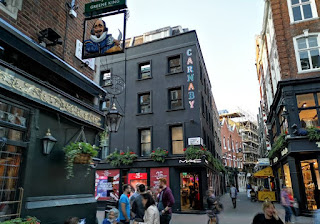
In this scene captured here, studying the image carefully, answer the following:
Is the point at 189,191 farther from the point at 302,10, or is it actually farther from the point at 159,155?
the point at 302,10

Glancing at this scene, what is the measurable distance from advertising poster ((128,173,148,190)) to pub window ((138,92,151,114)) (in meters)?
4.94

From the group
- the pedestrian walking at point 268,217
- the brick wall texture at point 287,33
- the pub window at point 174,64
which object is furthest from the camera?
the pub window at point 174,64

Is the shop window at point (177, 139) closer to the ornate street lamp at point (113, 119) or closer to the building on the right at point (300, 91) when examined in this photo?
the building on the right at point (300, 91)

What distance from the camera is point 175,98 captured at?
1959 centimetres

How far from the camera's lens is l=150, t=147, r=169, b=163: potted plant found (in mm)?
17688

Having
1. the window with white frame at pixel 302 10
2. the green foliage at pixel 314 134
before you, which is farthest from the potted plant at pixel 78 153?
the window with white frame at pixel 302 10

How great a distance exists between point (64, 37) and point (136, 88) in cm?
1300

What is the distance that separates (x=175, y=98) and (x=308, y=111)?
897 cm

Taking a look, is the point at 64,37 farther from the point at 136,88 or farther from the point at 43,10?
the point at 136,88

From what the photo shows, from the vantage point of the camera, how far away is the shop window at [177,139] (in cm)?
1831

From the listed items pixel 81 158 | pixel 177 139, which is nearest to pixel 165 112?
pixel 177 139

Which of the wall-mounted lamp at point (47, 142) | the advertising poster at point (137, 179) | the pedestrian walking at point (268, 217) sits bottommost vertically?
the pedestrian walking at point (268, 217)

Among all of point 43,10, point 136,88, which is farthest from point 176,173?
point 43,10

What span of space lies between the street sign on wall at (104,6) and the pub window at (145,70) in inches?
524
